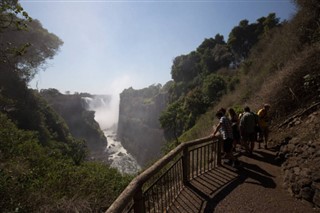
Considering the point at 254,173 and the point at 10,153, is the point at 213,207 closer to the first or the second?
the point at 254,173

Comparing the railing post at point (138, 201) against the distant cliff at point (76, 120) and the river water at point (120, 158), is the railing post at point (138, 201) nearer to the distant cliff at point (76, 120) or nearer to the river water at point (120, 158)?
the river water at point (120, 158)

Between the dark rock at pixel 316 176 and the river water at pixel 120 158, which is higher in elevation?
the dark rock at pixel 316 176

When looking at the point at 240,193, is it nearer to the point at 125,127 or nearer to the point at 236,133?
the point at 236,133

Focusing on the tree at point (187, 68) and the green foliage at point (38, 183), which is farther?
the tree at point (187, 68)

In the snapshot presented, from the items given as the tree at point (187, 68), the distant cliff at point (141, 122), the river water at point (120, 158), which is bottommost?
the river water at point (120, 158)

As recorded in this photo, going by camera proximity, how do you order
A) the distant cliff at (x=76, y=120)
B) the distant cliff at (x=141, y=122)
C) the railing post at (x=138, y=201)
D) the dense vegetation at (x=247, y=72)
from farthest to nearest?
1. the distant cliff at (x=141, y=122)
2. the distant cliff at (x=76, y=120)
3. the dense vegetation at (x=247, y=72)
4. the railing post at (x=138, y=201)

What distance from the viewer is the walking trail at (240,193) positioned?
415cm

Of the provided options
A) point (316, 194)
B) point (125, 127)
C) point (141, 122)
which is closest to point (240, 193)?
point (316, 194)

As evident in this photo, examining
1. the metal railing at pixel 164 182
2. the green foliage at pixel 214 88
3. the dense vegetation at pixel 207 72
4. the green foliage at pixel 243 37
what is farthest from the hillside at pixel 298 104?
Result: the green foliage at pixel 243 37

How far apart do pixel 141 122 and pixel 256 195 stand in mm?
65767

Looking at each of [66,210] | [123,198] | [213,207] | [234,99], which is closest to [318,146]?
[213,207]

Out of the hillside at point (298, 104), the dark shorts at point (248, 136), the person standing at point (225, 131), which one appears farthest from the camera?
the dark shorts at point (248, 136)

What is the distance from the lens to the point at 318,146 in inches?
193

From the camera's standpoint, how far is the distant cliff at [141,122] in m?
59.7
